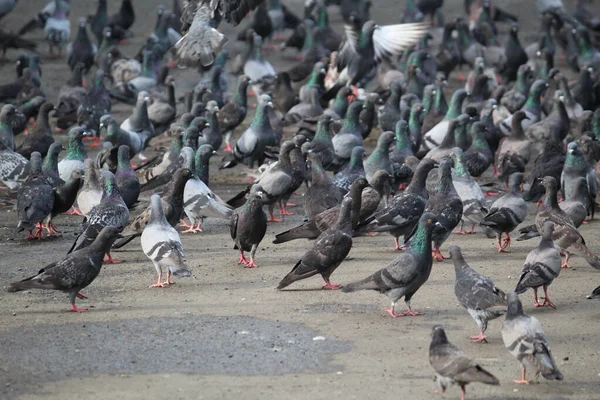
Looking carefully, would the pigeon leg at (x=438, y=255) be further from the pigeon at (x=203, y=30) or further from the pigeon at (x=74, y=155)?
the pigeon at (x=74, y=155)

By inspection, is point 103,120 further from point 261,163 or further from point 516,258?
point 516,258

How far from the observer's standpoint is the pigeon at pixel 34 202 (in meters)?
12.2

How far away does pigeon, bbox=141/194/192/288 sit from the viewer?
400 inches

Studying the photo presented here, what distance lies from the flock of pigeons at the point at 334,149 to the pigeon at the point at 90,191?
3 cm

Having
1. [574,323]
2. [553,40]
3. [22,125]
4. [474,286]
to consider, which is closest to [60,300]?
[474,286]

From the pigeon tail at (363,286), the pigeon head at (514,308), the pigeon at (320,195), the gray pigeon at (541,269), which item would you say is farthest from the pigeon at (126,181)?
the pigeon head at (514,308)

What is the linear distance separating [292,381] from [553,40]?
1977 centimetres

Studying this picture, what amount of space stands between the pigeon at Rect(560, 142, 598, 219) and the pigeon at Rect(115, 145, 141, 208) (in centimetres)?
522

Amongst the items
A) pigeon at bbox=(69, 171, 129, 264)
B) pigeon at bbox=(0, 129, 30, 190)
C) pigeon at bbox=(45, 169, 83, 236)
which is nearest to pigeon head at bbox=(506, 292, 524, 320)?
pigeon at bbox=(69, 171, 129, 264)

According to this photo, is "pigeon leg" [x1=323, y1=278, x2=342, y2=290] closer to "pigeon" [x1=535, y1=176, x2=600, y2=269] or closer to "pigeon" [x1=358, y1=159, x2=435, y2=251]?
"pigeon" [x1=358, y1=159, x2=435, y2=251]

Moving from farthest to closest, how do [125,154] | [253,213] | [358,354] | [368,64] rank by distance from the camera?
[368,64]
[125,154]
[253,213]
[358,354]

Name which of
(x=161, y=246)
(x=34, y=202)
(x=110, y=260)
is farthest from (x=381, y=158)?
(x=161, y=246)

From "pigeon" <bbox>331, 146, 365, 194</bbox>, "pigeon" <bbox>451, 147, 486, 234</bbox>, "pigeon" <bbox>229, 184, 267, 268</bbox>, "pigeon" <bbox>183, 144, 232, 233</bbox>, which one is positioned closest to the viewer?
"pigeon" <bbox>229, 184, 267, 268</bbox>

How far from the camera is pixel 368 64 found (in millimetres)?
19625
